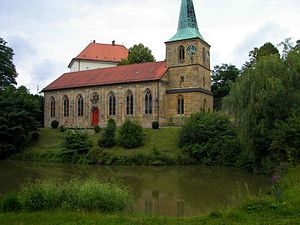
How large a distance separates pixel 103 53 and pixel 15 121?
34653 millimetres

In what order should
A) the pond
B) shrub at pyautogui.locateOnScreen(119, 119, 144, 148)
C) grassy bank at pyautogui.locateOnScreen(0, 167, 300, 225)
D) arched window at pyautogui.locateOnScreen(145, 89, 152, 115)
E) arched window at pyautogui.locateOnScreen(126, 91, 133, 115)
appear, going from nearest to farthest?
grassy bank at pyautogui.locateOnScreen(0, 167, 300, 225), the pond, shrub at pyautogui.locateOnScreen(119, 119, 144, 148), arched window at pyautogui.locateOnScreen(145, 89, 152, 115), arched window at pyautogui.locateOnScreen(126, 91, 133, 115)

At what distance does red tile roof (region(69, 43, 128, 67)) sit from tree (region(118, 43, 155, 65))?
12.9m

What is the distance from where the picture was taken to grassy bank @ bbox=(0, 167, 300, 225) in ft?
30.0

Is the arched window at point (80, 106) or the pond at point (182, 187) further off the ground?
the arched window at point (80, 106)

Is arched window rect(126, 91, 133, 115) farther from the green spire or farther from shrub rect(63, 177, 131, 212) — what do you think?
shrub rect(63, 177, 131, 212)

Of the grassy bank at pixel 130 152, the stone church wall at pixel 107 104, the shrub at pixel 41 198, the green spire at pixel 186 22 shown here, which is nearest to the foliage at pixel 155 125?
the grassy bank at pixel 130 152

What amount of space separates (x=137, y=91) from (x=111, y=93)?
3.79 meters

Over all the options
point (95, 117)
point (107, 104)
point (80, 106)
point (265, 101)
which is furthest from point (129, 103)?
point (265, 101)

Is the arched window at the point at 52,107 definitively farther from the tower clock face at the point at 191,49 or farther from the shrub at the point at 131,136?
the tower clock face at the point at 191,49

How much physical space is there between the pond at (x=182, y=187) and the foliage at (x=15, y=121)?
13646 millimetres

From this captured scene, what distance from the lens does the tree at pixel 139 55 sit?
56812mm

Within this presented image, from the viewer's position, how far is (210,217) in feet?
32.2

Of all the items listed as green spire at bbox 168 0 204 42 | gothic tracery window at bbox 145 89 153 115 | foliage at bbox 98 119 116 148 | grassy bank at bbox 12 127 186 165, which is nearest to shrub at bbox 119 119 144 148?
grassy bank at bbox 12 127 186 165

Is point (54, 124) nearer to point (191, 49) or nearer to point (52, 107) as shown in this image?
point (52, 107)
